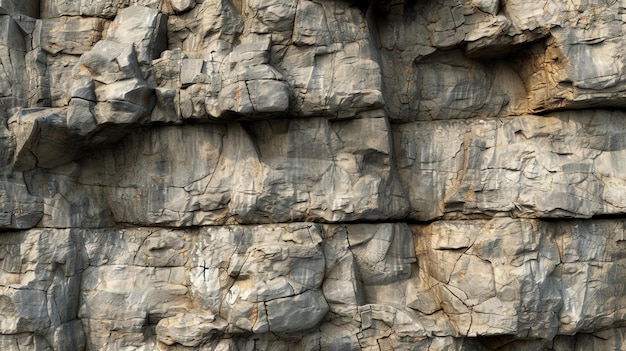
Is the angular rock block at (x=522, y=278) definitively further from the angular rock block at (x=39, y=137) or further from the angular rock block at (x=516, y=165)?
the angular rock block at (x=39, y=137)

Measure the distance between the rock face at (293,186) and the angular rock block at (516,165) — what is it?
2 cm

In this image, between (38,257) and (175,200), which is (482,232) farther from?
(38,257)

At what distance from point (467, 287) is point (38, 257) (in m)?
4.72

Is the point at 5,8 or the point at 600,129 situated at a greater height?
the point at 5,8

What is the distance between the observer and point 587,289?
675cm

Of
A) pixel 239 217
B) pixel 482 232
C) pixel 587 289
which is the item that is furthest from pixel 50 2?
pixel 587 289

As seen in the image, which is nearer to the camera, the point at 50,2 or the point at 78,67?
the point at 78,67

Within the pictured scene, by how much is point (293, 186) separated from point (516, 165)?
2550 millimetres

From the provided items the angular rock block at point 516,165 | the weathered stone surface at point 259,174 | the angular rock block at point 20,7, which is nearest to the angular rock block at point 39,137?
the weathered stone surface at point 259,174

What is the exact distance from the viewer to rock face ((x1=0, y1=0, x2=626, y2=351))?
6.56 meters

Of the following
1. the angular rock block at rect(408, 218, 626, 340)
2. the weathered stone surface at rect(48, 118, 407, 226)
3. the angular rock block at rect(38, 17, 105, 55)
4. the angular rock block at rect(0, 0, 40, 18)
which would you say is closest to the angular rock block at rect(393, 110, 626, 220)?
the angular rock block at rect(408, 218, 626, 340)

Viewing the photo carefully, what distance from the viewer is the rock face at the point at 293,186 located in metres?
6.56

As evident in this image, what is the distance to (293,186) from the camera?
267 inches

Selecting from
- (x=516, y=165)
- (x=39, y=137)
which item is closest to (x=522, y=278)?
(x=516, y=165)
